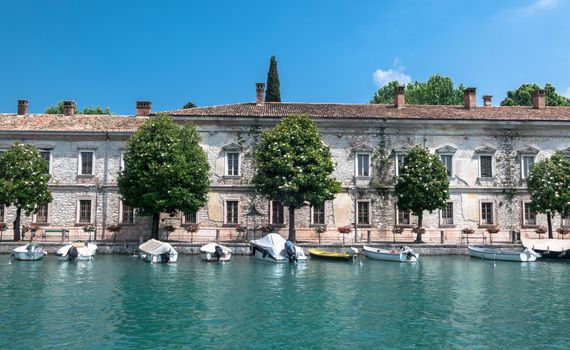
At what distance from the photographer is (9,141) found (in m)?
38.0

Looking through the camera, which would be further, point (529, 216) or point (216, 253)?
point (529, 216)

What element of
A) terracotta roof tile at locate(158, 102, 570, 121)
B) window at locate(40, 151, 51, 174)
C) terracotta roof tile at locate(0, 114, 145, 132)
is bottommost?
window at locate(40, 151, 51, 174)

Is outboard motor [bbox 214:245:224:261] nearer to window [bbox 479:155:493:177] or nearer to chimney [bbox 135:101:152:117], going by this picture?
chimney [bbox 135:101:152:117]

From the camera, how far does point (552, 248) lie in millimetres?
33469

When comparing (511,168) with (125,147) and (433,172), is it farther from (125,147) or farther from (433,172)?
(125,147)

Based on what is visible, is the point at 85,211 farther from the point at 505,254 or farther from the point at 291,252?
the point at 505,254

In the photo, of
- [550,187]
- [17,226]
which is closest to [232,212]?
[17,226]

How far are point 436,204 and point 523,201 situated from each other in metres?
8.91

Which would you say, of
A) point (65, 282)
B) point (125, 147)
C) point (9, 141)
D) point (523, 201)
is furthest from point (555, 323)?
point (9, 141)

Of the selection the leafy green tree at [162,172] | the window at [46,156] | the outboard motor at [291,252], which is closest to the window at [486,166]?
the outboard motor at [291,252]

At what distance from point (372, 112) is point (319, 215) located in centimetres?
922

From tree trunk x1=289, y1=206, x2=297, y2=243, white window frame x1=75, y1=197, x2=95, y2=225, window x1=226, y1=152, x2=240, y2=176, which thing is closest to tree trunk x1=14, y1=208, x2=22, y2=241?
white window frame x1=75, y1=197, x2=95, y2=225

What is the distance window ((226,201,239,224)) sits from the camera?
126ft

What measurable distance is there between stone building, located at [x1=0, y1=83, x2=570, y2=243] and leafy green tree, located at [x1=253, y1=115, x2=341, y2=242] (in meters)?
3.35
